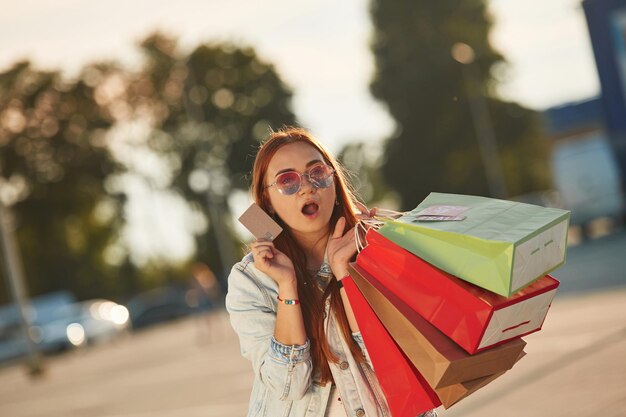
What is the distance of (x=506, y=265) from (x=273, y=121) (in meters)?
57.5

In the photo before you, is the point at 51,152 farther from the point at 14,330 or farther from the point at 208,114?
the point at 14,330

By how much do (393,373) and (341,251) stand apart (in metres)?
0.43

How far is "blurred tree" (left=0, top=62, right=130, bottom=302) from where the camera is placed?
52406mm

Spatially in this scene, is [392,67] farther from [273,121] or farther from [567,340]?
[567,340]

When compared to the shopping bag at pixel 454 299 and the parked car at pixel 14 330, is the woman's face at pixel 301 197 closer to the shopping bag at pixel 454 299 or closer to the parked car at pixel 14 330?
the shopping bag at pixel 454 299

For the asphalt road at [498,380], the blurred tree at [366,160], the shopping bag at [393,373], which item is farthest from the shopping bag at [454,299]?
the blurred tree at [366,160]

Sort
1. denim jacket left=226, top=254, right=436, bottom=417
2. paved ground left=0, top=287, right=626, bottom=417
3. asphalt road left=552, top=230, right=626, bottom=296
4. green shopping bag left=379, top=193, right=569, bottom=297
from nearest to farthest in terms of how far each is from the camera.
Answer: green shopping bag left=379, top=193, right=569, bottom=297
denim jacket left=226, top=254, right=436, bottom=417
paved ground left=0, top=287, right=626, bottom=417
asphalt road left=552, top=230, right=626, bottom=296

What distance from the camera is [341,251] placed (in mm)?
3531

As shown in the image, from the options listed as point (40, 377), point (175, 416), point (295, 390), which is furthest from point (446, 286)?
point (40, 377)

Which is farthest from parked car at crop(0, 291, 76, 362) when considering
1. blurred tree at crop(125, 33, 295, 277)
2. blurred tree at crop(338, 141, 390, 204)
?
blurred tree at crop(338, 141, 390, 204)

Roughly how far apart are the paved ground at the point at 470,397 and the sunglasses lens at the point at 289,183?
13.0ft

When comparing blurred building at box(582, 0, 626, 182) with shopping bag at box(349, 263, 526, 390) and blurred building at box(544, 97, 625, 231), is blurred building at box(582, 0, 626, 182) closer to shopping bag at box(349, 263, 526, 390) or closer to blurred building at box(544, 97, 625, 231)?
blurred building at box(544, 97, 625, 231)

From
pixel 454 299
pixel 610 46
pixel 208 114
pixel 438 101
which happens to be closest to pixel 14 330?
pixel 208 114

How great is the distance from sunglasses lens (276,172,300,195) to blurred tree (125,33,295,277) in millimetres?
48342
